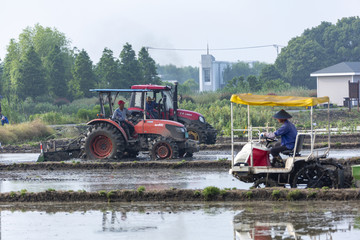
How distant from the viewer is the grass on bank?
106 ft

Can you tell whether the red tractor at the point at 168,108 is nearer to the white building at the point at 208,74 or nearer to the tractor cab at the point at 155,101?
the tractor cab at the point at 155,101

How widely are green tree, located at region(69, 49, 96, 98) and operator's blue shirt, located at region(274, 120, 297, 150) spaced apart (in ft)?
184

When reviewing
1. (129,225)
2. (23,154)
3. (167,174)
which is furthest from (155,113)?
(129,225)

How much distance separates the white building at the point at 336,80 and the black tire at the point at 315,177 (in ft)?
162

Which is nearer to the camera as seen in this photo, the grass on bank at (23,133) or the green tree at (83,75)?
the grass on bank at (23,133)

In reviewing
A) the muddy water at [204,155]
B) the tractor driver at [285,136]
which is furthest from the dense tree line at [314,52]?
the tractor driver at [285,136]

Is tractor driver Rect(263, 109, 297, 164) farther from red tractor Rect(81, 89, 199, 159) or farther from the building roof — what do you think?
the building roof

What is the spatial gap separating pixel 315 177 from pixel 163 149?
845 cm

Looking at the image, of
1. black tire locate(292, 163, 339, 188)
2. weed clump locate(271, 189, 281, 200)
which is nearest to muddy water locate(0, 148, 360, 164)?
black tire locate(292, 163, 339, 188)

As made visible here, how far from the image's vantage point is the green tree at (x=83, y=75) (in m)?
69.2

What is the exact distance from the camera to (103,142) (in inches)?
884

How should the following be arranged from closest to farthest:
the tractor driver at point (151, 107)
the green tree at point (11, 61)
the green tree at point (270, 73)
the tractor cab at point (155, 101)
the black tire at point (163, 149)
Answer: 1. the black tire at point (163, 149)
2. the tractor driver at point (151, 107)
3. the tractor cab at point (155, 101)
4. the green tree at point (11, 61)
5. the green tree at point (270, 73)

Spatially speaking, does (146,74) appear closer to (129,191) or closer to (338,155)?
(338,155)

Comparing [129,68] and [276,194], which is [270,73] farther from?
[276,194]
